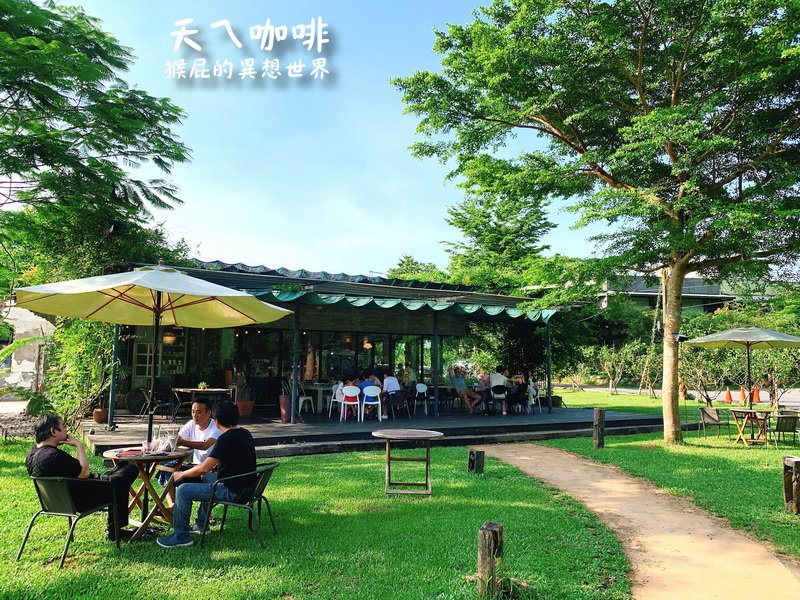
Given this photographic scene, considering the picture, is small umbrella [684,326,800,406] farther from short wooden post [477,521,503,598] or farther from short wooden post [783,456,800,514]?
short wooden post [477,521,503,598]

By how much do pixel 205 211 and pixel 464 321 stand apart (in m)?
8.62

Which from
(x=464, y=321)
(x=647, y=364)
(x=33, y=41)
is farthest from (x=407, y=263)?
(x=33, y=41)

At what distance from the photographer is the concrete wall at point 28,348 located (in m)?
13.2

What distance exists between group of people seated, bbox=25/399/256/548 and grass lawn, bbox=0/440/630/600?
0.70 ft

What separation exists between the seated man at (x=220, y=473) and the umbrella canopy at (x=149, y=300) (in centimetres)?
122

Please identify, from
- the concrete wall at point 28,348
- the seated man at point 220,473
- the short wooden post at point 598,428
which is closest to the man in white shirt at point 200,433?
the seated man at point 220,473

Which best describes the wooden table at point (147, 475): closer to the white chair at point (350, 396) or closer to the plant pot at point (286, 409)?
the plant pot at point (286, 409)

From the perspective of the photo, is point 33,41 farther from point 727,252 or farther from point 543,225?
point 543,225

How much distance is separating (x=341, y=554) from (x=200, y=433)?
1968 millimetres

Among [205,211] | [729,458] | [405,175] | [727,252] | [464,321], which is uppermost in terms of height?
[405,175]

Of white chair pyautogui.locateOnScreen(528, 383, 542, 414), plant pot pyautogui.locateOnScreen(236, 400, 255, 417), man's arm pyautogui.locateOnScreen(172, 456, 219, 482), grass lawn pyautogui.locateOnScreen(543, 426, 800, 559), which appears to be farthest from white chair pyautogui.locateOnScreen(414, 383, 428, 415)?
man's arm pyautogui.locateOnScreen(172, 456, 219, 482)

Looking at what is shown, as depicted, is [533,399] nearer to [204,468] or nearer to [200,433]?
[200,433]

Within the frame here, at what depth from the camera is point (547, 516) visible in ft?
18.1

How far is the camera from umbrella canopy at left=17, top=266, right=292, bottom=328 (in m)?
4.87
